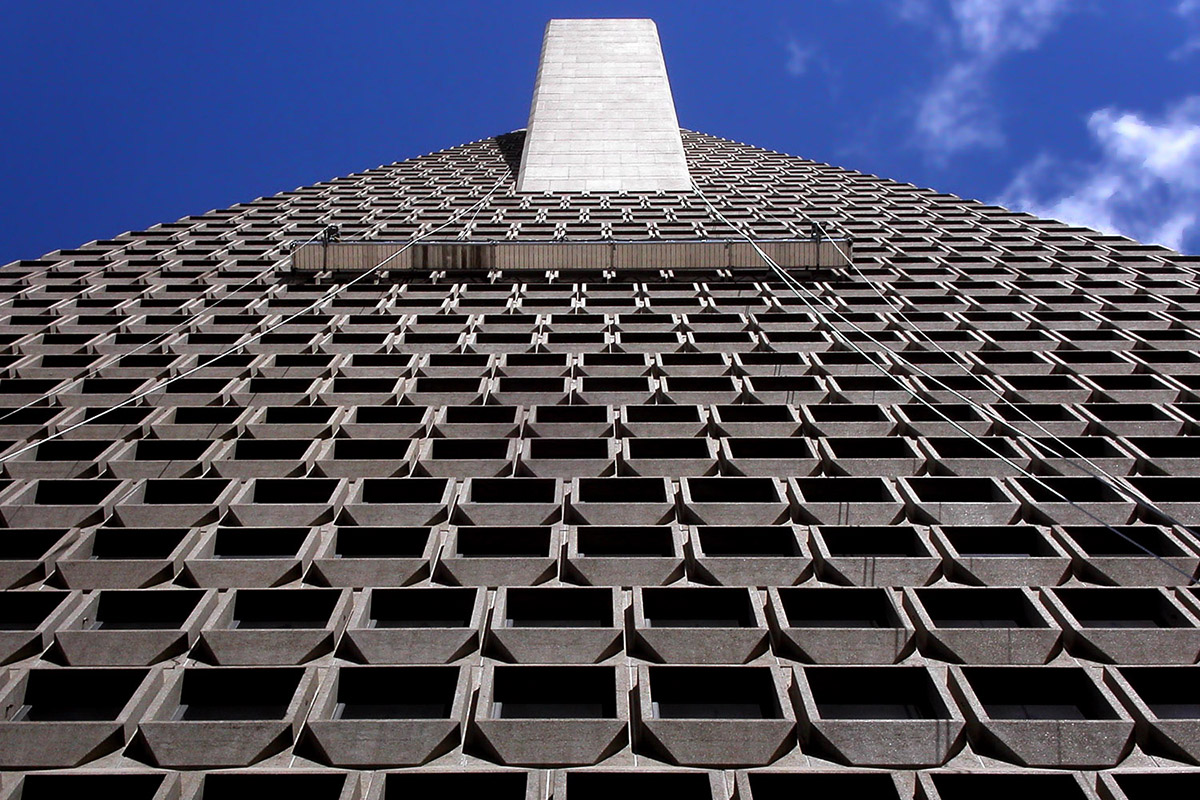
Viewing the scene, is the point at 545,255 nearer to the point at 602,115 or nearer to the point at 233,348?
the point at 233,348

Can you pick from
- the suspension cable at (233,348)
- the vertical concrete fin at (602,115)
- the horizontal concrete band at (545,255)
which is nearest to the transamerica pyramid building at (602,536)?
the suspension cable at (233,348)

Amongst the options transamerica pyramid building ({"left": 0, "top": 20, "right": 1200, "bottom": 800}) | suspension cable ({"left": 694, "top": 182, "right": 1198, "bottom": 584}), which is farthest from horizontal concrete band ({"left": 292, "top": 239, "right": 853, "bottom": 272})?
suspension cable ({"left": 694, "top": 182, "right": 1198, "bottom": 584})

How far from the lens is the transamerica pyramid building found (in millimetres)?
10680

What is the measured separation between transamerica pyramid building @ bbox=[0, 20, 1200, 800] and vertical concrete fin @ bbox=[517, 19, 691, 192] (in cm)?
2090

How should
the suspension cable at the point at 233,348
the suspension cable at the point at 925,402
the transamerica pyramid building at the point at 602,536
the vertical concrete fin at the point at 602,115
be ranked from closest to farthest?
the transamerica pyramid building at the point at 602,536 → the suspension cable at the point at 925,402 → the suspension cable at the point at 233,348 → the vertical concrete fin at the point at 602,115

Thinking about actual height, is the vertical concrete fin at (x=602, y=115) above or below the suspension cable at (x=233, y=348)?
above

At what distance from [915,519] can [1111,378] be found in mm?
9102

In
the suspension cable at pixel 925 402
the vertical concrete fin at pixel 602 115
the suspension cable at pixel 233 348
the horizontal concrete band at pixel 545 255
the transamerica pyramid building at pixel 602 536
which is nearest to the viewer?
the transamerica pyramid building at pixel 602 536

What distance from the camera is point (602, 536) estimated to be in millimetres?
14992

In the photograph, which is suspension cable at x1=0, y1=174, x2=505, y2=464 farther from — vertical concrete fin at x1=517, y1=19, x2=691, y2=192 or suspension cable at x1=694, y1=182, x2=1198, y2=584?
vertical concrete fin at x1=517, y1=19, x2=691, y2=192

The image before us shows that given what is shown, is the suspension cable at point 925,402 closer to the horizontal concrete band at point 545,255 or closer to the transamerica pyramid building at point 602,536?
the transamerica pyramid building at point 602,536

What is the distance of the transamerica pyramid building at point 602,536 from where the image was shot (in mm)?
10680

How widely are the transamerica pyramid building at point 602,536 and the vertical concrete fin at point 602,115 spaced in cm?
2090

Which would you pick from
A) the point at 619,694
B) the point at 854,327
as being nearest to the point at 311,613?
the point at 619,694
